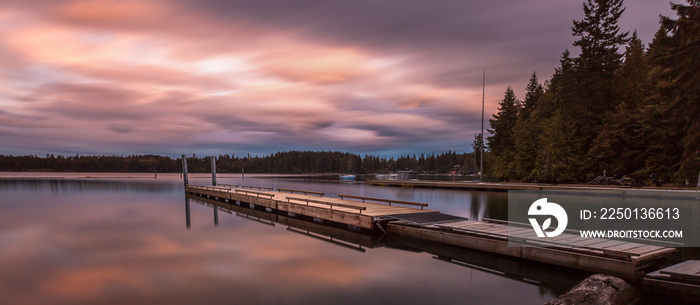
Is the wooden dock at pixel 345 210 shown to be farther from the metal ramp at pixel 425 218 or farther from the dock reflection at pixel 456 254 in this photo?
the dock reflection at pixel 456 254

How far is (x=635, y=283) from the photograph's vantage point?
9766 mm

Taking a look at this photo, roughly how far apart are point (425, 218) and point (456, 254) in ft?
13.1

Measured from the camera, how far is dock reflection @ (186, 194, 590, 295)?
11.1 metres

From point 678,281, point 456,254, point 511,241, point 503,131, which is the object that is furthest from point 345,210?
point 503,131

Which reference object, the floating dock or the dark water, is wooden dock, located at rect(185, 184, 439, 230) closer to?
the floating dock

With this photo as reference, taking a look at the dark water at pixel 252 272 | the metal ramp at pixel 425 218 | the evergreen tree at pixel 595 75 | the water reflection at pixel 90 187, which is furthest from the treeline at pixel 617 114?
the water reflection at pixel 90 187

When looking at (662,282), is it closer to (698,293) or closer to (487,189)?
(698,293)

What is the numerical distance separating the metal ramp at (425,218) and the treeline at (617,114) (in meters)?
25.4

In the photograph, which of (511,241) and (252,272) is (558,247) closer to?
(511,241)

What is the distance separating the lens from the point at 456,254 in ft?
46.6

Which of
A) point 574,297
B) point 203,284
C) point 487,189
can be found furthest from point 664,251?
point 487,189

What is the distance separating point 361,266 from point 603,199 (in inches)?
1110

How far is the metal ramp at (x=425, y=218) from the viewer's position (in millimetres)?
17312

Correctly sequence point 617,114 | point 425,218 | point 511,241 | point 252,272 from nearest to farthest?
1. point 511,241
2. point 252,272
3. point 425,218
4. point 617,114
